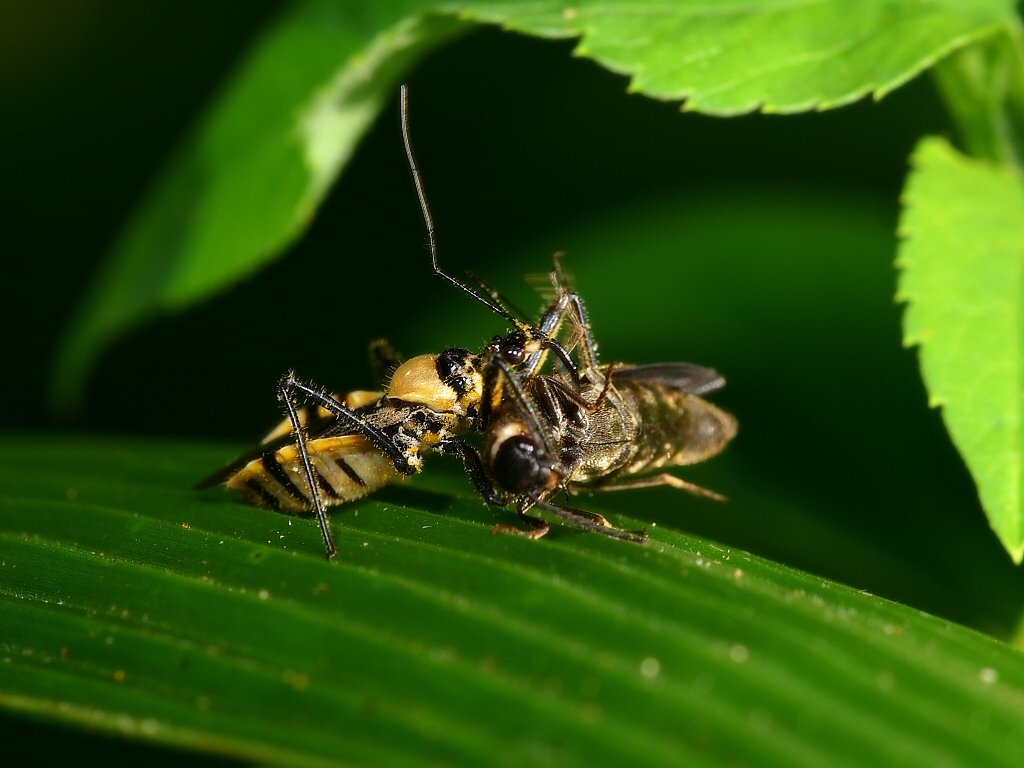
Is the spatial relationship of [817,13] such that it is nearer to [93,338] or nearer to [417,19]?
Answer: [417,19]

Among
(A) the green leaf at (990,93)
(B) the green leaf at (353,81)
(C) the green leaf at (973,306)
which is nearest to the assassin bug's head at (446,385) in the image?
(B) the green leaf at (353,81)

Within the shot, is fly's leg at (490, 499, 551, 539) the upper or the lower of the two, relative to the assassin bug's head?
lower

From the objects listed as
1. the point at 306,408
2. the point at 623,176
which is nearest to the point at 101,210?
the point at 623,176

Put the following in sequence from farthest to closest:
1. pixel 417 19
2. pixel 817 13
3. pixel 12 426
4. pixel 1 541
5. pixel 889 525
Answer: pixel 12 426 → pixel 889 525 → pixel 417 19 → pixel 817 13 → pixel 1 541

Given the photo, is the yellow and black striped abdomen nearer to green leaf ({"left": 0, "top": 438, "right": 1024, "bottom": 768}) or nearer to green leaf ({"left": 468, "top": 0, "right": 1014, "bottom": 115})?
green leaf ({"left": 0, "top": 438, "right": 1024, "bottom": 768})

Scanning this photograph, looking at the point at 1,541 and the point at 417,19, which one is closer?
the point at 1,541

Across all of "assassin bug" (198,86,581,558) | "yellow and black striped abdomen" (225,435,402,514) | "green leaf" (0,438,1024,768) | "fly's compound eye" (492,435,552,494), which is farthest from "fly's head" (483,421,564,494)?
"yellow and black striped abdomen" (225,435,402,514)
